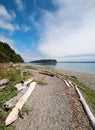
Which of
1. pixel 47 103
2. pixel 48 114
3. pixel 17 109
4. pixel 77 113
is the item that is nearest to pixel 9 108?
pixel 17 109

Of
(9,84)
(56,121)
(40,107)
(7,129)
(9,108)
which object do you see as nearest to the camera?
(7,129)

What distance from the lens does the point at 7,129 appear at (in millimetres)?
6277

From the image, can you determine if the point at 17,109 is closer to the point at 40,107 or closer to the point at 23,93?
the point at 40,107

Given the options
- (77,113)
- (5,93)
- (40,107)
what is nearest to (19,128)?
(40,107)

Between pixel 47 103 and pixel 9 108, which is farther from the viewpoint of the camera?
pixel 47 103

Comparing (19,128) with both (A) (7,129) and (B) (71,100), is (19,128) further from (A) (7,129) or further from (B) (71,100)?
(B) (71,100)

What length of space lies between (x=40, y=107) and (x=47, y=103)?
2.69 ft

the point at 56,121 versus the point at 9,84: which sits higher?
the point at 9,84

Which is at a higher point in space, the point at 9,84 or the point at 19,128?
the point at 9,84

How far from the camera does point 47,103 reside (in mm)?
9609

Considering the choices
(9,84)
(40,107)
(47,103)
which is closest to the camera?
(40,107)

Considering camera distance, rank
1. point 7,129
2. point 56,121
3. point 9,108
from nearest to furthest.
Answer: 1. point 7,129
2. point 56,121
3. point 9,108

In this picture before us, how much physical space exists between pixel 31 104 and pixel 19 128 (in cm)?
274

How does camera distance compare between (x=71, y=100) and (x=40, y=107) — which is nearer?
(x=40, y=107)
